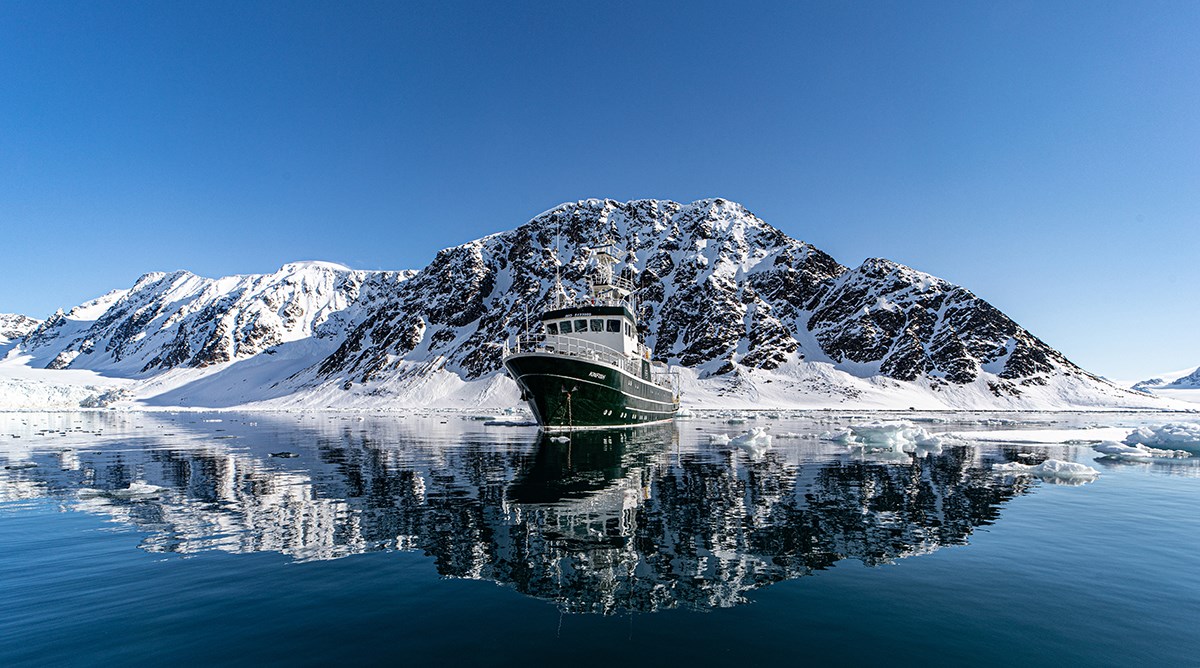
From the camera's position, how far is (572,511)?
651 inches

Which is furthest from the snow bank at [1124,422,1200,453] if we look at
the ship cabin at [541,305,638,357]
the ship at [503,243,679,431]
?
the ship cabin at [541,305,638,357]

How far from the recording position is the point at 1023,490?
68.3 feet

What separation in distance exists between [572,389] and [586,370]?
231 centimetres

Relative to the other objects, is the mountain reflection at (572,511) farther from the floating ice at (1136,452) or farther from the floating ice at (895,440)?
the floating ice at (1136,452)

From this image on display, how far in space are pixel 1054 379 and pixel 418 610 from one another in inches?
7844

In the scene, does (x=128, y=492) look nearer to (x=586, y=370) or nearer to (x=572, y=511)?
(x=572, y=511)

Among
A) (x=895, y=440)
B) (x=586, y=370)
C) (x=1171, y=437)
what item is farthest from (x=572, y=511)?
(x=1171, y=437)

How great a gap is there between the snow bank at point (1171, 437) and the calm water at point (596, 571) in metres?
18.8

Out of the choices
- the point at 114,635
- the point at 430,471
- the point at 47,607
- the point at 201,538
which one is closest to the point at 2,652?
the point at 114,635

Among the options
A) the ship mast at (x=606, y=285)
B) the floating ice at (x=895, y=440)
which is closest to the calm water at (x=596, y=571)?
the floating ice at (x=895, y=440)

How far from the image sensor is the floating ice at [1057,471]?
23484 mm

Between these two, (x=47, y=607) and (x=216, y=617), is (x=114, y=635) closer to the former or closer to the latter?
(x=216, y=617)

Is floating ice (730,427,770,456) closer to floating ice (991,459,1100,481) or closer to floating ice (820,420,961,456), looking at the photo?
floating ice (820,420,961,456)

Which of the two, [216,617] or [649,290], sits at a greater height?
[649,290]
